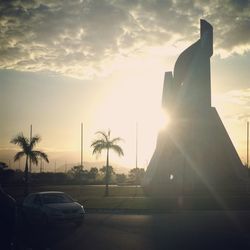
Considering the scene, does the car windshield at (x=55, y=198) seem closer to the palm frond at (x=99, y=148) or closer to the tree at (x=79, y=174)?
the palm frond at (x=99, y=148)

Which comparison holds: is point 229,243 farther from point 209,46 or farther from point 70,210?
point 209,46

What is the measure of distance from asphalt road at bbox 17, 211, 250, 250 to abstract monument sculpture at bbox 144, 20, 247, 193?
21.6m

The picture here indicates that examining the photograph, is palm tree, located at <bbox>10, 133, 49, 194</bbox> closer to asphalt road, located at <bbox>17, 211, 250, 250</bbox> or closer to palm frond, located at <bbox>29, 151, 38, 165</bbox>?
palm frond, located at <bbox>29, 151, 38, 165</bbox>

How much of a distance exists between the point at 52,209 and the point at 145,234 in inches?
189

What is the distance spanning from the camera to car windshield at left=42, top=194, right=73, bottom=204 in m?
20.4

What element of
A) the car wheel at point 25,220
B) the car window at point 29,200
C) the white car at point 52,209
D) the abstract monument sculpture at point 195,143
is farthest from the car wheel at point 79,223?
the abstract monument sculpture at point 195,143

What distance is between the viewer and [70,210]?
1922 centimetres

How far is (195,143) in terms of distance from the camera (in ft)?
147

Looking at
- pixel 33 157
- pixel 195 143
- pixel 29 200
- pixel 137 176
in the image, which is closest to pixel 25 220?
pixel 29 200

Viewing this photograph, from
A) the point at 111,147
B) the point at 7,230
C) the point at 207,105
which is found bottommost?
the point at 7,230

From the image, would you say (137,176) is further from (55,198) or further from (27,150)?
(55,198)

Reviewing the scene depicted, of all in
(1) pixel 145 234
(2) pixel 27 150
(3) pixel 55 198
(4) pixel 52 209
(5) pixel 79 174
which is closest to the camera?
(1) pixel 145 234

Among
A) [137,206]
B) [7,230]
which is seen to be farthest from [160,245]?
[137,206]

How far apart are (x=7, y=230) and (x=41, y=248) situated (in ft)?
14.0
